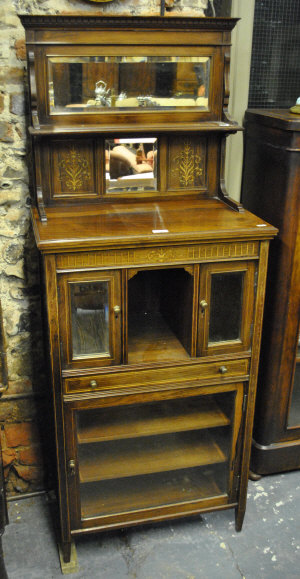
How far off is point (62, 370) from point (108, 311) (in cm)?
28

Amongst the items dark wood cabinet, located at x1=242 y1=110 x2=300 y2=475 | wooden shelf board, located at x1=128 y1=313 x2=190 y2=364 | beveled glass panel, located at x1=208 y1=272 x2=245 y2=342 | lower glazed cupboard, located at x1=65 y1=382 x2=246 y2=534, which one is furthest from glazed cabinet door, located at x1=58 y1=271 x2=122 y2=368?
dark wood cabinet, located at x1=242 y1=110 x2=300 y2=475

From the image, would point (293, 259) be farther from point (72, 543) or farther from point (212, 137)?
point (72, 543)

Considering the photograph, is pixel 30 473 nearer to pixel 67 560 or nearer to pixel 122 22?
pixel 67 560

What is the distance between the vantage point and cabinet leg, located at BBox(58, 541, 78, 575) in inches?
94.4

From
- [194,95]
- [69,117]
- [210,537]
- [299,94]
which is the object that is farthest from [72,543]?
[299,94]

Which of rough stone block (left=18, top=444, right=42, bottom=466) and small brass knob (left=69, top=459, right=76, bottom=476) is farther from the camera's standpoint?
rough stone block (left=18, top=444, right=42, bottom=466)

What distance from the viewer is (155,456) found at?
2.51 meters

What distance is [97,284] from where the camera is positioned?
2094mm

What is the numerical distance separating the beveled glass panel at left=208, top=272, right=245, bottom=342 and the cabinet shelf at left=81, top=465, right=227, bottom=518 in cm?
65

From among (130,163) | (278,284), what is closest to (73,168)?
(130,163)

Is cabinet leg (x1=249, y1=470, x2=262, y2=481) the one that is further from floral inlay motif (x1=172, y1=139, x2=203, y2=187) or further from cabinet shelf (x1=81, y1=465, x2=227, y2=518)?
floral inlay motif (x1=172, y1=139, x2=203, y2=187)

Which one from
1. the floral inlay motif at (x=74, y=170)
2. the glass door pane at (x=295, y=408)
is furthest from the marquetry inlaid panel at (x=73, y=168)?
the glass door pane at (x=295, y=408)

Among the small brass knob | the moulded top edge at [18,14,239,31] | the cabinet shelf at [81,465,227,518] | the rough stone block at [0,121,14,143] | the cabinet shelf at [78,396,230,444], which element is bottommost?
the cabinet shelf at [81,465,227,518]

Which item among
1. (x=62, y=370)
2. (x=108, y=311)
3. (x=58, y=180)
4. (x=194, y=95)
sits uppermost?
(x=194, y=95)
